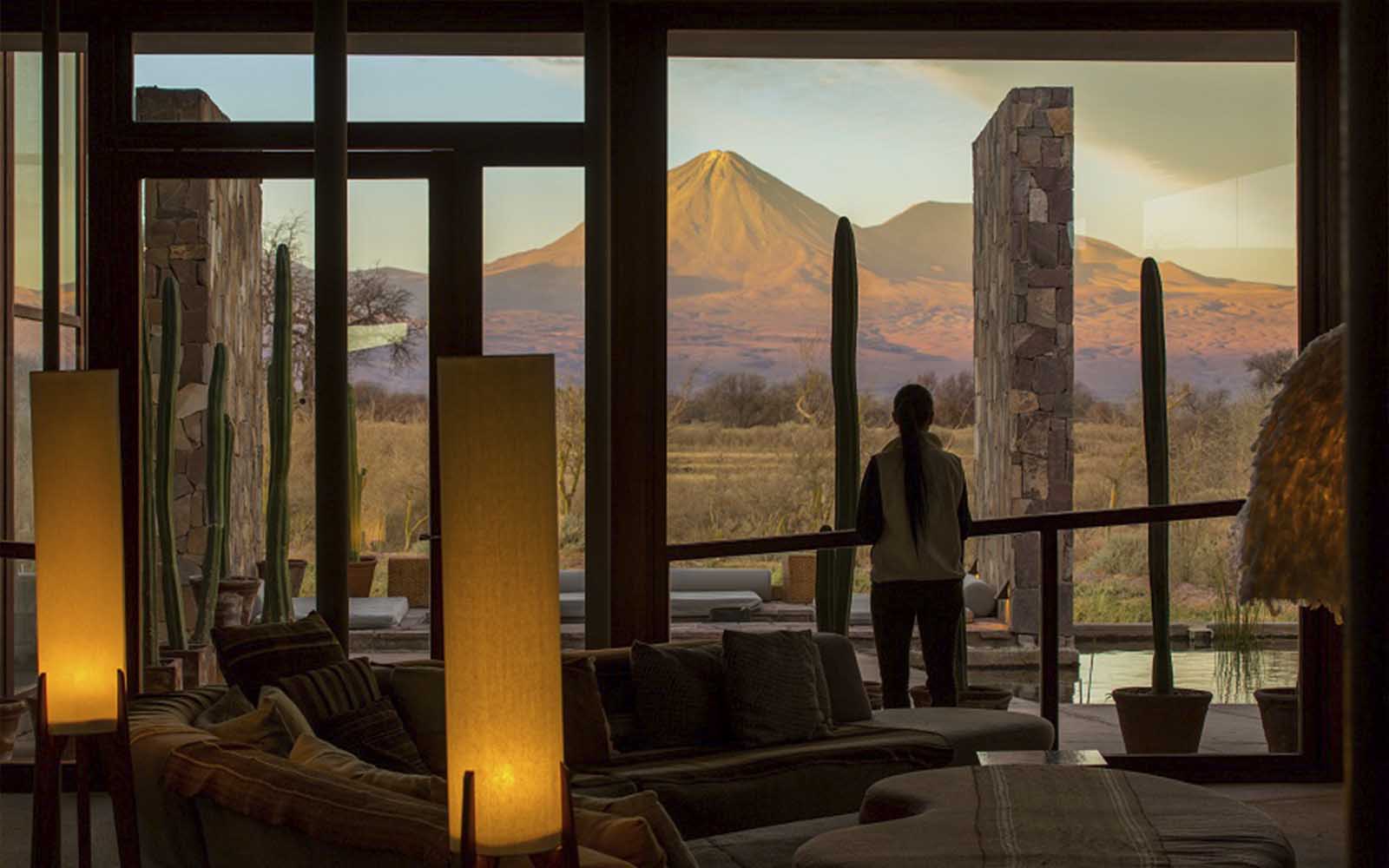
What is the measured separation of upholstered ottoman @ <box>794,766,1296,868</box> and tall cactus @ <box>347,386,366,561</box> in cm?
232

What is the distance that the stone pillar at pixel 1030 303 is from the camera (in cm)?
754

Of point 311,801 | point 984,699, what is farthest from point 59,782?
point 984,699

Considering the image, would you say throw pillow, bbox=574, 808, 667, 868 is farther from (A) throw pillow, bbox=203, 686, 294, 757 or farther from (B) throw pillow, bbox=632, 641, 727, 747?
(B) throw pillow, bbox=632, 641, 727, 747

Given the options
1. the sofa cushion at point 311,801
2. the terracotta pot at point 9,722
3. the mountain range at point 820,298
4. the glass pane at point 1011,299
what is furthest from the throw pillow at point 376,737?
the terracotta pot at point 9,722

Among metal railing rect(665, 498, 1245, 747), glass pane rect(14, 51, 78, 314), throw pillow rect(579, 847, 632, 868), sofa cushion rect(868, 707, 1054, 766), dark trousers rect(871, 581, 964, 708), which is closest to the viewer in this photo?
throw pillow rect(579, 847, 632, 868)

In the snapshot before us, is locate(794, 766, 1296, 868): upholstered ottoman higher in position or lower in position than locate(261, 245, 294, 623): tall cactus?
lower

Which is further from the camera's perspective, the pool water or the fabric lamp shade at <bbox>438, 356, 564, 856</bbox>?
the pool water

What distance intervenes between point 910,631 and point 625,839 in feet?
10.7

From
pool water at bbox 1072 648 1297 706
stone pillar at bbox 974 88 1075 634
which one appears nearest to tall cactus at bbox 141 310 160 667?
pool water at bbox 1072 648 1297 706

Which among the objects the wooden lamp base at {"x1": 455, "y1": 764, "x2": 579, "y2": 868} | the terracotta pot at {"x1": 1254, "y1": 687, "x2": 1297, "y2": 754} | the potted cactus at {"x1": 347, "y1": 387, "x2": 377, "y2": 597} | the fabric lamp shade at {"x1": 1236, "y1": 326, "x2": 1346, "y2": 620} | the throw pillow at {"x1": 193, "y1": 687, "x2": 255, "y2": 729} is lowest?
the terracotta pot at {"x1": 1254, "y1": 687, "x2": 1297, "y2": 754}

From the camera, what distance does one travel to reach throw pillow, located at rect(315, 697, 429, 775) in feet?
12.2

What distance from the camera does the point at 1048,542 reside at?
580 cm

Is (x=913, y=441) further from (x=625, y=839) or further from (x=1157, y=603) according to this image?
(x=625, y=839)

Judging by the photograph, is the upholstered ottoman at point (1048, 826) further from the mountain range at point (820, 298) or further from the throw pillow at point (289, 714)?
the mountain range at point (820, 298)
